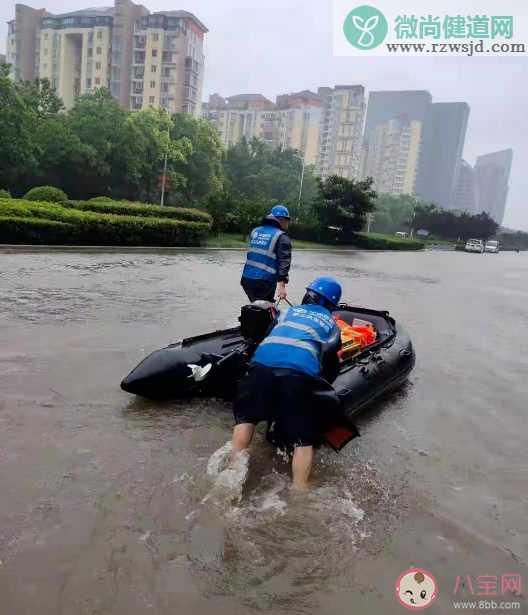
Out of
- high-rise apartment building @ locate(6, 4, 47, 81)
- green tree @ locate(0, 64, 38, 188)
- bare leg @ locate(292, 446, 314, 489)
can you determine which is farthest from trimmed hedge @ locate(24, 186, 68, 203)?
high-rise apartment building @ locate(6, 4, 47, 81)

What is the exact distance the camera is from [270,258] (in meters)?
5.38

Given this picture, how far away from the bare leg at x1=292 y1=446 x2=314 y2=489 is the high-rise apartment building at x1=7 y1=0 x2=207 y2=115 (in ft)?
267

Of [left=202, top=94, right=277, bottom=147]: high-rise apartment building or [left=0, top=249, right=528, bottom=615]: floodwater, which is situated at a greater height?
[left=202, top=94, right=277, bottom=147]: high-rise apartment building

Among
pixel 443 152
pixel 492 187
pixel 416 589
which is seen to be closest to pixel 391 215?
pixel 443 152

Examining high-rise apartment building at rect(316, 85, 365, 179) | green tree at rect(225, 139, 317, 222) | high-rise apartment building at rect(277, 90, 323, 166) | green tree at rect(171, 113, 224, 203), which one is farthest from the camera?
high-rise apartment building at rect(316, 85, 365, 179)

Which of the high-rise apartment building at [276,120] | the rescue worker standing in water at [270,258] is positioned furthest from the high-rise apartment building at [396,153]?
the rescue worker standing in water at [270,258]

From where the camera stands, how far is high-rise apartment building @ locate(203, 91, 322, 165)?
96750 millimetres

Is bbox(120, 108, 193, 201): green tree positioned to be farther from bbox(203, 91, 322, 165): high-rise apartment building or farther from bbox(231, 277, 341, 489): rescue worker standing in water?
bbox(203, 91, 322, 165): high-rise apartment building

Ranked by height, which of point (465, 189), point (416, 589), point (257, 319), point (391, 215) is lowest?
point (416, 589)

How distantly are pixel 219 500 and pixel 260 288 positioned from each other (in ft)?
8.50

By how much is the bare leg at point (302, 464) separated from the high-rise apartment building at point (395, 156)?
118662mm

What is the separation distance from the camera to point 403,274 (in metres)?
20.7

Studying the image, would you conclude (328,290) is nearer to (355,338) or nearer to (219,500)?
(219,500)

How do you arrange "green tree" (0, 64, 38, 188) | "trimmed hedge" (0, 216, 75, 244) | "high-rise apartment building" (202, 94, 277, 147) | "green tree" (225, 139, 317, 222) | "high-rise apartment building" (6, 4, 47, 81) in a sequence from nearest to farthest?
"trimmed hedge" (0, 216, 75, 244), "green tree" (0, 64, 38, 188), "green tree" (225, 139, 317, 222), "high-rise apartment building" (6, 4, 47, 81), "high-rise apartment building" (202, 94, 277, 147)
